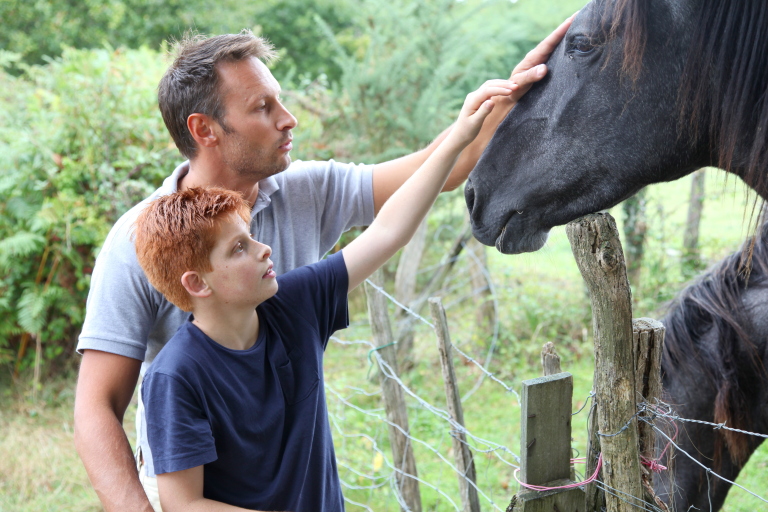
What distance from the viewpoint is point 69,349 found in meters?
4.95

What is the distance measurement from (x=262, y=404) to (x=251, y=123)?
0.80m

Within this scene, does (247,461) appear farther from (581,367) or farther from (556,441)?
(581,367)

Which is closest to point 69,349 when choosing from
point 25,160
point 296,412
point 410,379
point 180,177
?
point 25,160

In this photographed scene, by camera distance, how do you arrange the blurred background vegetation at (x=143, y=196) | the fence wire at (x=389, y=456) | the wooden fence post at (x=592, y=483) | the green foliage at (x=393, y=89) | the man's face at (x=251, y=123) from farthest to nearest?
the green foliage at (x=393, y=89)
the blurred background vegetation at (x=143, y=196)
the fence wire at (x=389, y=456)
the man's face at (x=251, y=123)
the wooden fence post at (x=592, y=483)

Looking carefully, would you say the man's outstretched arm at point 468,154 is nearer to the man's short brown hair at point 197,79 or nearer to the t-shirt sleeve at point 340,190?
the t-shirt sleeve at point 340,190

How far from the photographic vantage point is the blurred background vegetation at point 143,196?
4.42m

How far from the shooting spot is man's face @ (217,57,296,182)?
1644 millimetres

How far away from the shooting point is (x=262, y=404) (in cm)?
137

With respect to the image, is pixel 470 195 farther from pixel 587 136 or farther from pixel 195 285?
pixel 195 285

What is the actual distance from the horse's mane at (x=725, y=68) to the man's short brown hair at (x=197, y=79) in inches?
40.2

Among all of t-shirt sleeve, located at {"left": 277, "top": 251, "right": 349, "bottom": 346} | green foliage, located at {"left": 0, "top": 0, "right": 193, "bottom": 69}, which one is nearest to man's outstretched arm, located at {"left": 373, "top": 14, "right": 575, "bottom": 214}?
t-shirt sleeve, located at {"left": 277, "top": 251, "right": 349, "bottom": 346}

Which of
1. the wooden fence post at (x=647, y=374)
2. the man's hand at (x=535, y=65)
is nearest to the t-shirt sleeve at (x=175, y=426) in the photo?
the wooden fence post at (x=647, y=374)

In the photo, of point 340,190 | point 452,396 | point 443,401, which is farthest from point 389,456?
point 340,190

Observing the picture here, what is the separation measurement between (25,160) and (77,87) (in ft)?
2.45
